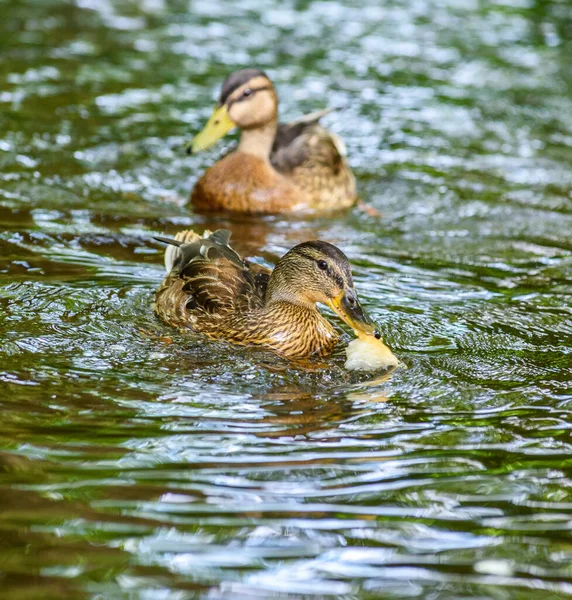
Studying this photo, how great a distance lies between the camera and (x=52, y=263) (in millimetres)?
8258

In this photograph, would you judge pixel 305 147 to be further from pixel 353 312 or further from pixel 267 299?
pixel 353 312

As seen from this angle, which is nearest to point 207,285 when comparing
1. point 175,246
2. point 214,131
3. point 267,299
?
point 267,299

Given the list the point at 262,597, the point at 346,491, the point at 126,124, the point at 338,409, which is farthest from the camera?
the point at 126,124

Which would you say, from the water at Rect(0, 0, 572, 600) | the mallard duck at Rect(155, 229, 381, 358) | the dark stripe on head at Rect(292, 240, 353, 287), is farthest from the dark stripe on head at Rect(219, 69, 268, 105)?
the dark stripe on head at Rect(292, 240, 353, 287)

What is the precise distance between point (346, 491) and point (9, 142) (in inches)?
289

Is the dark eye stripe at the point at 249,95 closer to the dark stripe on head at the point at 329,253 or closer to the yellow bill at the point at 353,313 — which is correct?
the dark stripe on head at the point at 329,253

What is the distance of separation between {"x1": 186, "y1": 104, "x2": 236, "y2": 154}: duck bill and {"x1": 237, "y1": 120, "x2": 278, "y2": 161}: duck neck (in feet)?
0.66

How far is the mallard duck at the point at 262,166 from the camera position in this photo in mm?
10320

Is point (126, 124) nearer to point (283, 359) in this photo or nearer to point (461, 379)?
point (283, 359)

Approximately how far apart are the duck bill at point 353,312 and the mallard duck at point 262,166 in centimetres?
366

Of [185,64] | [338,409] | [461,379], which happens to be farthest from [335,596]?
[185,64]

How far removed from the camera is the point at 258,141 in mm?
10812

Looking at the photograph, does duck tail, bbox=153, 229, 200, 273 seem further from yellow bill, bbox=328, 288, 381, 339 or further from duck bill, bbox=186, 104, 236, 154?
duck bill, bbox=186, 104, 236, 154

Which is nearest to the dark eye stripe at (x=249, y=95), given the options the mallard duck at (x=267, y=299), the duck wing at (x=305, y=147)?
the duck wing at (x=305, y=147)
